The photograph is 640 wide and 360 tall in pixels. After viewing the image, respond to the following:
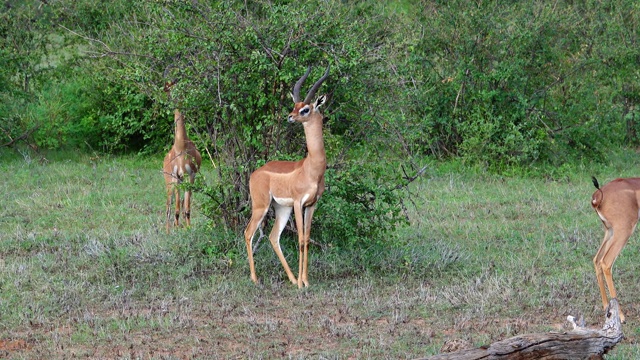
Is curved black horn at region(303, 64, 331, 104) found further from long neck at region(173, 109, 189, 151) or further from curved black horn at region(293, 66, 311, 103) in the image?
long neck at region(173, 109, 189, 151)

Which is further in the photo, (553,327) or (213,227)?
(213,227)

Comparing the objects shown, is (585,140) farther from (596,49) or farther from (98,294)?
(98,294)

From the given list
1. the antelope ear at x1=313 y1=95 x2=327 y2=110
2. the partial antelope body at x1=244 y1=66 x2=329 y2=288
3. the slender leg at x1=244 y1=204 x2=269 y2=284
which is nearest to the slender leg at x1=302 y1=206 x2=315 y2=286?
the partial antelope body at x1=244 y1=66 x2=329 y2=288

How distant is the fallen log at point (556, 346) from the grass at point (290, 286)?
0.50 meters

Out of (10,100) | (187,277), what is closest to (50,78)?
(10,100)

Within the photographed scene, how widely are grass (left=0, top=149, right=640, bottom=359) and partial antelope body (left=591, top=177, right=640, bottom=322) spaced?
297 millimetres

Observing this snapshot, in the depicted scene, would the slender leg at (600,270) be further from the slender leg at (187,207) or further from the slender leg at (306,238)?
the slender leg at (187,207)

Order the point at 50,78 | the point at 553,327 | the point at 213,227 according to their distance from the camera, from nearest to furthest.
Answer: the point at 553,327
the point at 213,227
the point at 50,78

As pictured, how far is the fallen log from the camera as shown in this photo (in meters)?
4.90

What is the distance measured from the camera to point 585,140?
43.6 feet

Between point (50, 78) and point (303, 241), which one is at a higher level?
point (50, 78)

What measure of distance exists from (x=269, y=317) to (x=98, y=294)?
1496mm

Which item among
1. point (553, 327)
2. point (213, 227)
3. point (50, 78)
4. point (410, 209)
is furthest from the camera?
point (50, 78)

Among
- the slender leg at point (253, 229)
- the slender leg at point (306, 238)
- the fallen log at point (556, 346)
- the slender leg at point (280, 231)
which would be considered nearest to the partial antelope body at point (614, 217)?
the fallen log at point (556, 346)
